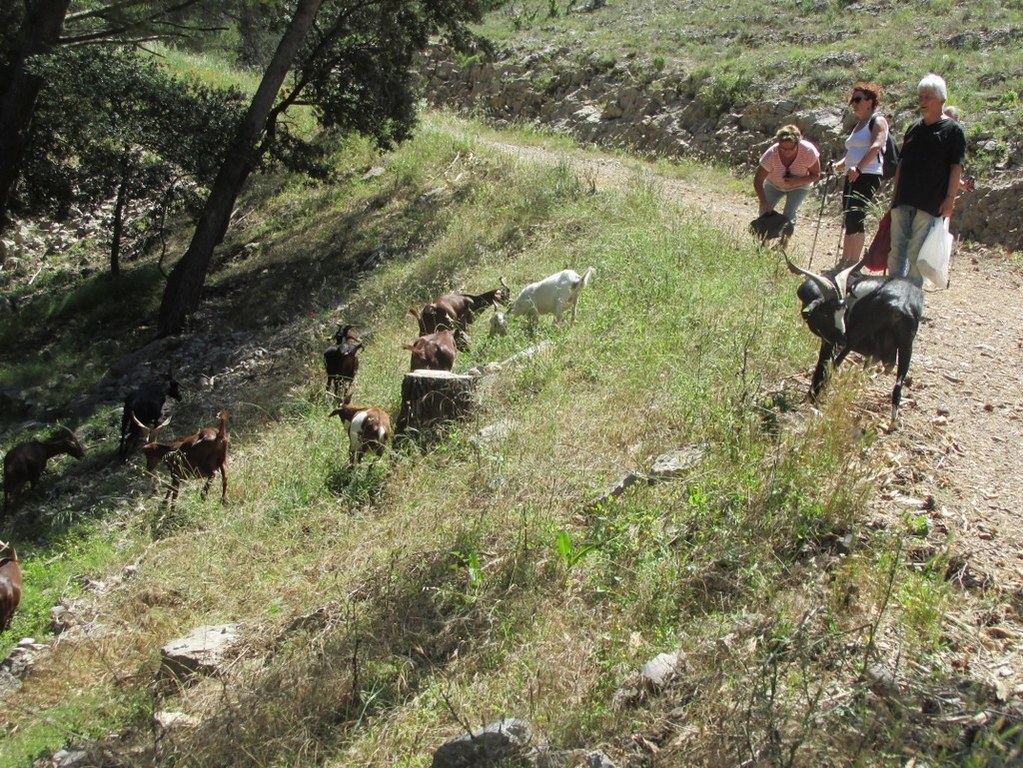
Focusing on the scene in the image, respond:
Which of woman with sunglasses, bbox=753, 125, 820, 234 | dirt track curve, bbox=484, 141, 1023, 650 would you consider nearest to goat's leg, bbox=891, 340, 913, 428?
dirt track curve, bbox=484, 141, 1023, 650

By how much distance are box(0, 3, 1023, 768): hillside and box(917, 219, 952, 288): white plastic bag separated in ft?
2.92

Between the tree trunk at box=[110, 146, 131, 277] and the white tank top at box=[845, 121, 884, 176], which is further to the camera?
the tree trunk at box=[110, 146, 131, 277]

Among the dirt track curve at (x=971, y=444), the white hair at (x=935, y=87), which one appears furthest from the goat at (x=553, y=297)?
the white hair at (x=935, y=87)

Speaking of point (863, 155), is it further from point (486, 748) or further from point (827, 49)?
point (827, 49)

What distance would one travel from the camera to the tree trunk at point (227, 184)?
49.3ft

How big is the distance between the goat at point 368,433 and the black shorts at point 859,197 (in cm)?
497

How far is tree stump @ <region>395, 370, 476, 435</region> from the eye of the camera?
764cm

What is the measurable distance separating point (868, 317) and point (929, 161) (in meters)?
1.70

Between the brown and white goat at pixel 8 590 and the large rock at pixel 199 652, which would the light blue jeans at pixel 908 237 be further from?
the brown and white goat at pixel 8 590

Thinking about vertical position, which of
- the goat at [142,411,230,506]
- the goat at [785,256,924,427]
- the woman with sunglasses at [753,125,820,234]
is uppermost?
the woman with sunglasses at [753,125,820,234]

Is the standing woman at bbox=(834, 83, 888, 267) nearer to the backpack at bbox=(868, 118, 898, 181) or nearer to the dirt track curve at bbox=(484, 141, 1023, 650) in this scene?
the backpack at bbox=(868, 118, 898, 181)

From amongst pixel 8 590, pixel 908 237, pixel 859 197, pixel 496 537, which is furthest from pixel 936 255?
pixel 8 590

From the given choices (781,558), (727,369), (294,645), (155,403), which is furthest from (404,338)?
(781,558)

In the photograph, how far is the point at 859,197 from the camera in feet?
28.6
